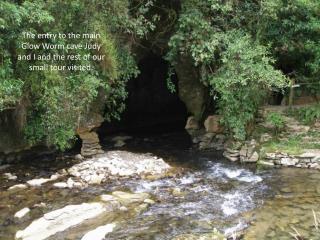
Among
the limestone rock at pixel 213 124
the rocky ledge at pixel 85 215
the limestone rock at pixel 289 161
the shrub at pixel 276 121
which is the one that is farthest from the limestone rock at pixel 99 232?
the shrub at pixel 276 121

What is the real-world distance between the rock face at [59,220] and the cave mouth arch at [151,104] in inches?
384

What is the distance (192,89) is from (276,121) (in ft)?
11.2

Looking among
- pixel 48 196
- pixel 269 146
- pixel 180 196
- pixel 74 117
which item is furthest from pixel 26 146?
pixel 269 146

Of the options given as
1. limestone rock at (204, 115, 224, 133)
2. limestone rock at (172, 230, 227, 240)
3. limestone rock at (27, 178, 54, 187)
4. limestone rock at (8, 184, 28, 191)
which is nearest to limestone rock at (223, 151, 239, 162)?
limestone rock at (204, 115, 224, 133)

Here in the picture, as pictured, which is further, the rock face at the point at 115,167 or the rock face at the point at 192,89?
the rock face at the point at 192,89

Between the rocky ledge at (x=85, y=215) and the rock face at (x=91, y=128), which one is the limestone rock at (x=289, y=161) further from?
the rock face at (x=91, y=128)

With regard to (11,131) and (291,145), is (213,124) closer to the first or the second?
(291,145)

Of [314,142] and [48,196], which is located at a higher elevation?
[314,142]

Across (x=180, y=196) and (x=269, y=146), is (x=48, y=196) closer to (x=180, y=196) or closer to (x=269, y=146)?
(x=180, y=196)

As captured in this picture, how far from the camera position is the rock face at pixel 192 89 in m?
16.0

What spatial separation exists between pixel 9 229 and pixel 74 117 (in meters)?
4.21

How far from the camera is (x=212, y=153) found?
15.4m

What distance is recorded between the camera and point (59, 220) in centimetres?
955

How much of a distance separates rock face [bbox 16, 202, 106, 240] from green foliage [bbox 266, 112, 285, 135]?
23.9ft
